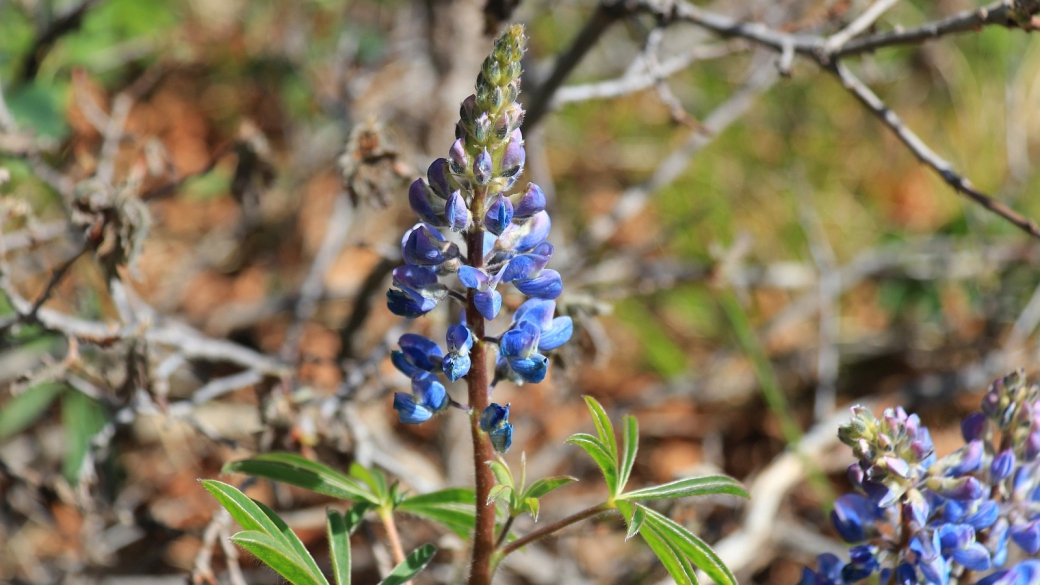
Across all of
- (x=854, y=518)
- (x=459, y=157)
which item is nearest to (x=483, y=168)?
(x=459, y=157)

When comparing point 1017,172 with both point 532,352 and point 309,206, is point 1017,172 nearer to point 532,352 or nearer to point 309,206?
point 532,352

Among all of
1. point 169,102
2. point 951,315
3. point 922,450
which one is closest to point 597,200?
point 951,315

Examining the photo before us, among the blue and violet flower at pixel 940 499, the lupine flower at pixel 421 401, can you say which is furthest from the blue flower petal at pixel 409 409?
the blue and violet flower at pixel 940 499

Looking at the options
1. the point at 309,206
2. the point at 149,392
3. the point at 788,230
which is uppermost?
the point at 788,230

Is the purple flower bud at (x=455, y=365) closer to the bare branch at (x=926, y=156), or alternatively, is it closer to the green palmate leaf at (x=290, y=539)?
the green palmate leaf at (x=290, y=539)

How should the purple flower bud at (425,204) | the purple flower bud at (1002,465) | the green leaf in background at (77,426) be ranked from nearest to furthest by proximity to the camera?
the purple flower bud at (425,204) → the purple flower bud at (1002,465) → the green leaf in background at (77,426)

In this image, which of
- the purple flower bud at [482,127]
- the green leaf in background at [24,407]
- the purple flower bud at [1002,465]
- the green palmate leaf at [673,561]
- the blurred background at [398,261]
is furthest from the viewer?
the green leaf in background at [24,407]
